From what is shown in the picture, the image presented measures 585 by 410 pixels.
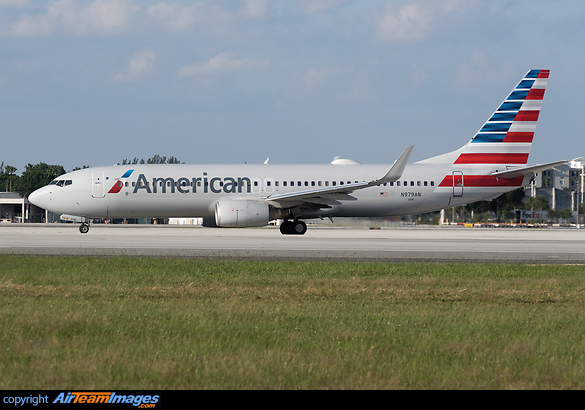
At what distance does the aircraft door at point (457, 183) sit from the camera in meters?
37.2

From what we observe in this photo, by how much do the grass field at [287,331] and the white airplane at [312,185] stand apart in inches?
761

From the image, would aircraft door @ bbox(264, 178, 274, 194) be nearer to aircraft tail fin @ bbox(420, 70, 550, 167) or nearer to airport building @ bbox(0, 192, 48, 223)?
aircraft tail fin @ bbox(420, 70, 550, 167)

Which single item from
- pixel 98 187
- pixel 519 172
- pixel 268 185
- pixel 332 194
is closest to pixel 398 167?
pixel 332 194

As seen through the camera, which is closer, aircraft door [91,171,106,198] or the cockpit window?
aircraft door [91,171,106,198]

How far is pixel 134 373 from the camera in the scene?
261 inches

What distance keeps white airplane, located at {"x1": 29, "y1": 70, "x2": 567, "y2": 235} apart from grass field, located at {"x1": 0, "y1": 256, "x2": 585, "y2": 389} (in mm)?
19323

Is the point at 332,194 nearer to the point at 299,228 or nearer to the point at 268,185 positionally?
the point at 299,228

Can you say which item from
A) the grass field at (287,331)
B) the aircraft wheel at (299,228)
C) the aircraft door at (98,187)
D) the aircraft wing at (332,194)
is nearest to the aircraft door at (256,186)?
the aircraft wing at (332,194)

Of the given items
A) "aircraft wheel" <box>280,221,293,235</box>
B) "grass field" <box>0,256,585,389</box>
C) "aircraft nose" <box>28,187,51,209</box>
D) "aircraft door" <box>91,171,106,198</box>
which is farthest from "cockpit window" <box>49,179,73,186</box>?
"grass field" <box>0,256,585,389</box>

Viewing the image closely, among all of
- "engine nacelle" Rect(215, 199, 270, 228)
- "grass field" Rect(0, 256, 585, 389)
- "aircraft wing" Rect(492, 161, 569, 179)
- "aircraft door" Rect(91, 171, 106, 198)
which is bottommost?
"grass field" Rect(0, 256, 585, 389)

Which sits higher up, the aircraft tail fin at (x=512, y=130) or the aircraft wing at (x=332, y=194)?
the aircraft tail fin at (x=512, y=130)

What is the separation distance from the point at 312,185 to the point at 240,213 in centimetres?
530

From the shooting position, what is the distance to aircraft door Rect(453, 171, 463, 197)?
37156mm

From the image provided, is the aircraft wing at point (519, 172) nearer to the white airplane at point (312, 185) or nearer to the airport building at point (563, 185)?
the white airplane at point (312, 185)
